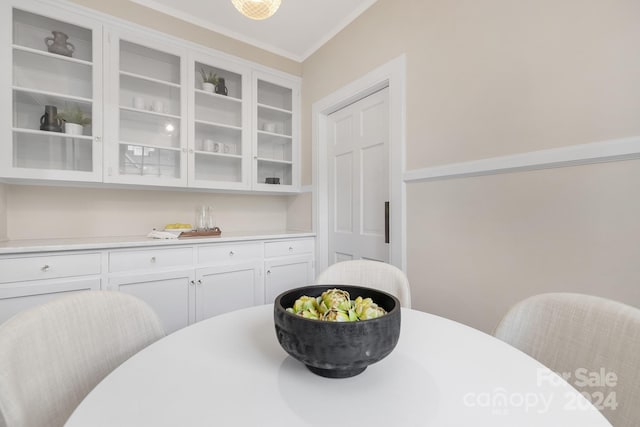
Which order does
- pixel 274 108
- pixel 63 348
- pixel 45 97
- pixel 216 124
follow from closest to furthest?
pixel 63 348
pixel 45 97
pixel 216 124
pixel 274 108

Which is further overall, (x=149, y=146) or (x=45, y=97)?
(x=149, y=146)

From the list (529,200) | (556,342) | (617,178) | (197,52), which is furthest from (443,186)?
(197,52)

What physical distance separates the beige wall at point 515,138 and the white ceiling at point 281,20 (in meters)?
0.50

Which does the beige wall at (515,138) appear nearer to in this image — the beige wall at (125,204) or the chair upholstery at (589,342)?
the chair upholstery at (589,342)

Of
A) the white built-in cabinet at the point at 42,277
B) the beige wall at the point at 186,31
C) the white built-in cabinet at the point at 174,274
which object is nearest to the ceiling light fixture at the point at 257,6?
the beige wall at the point at 186,31

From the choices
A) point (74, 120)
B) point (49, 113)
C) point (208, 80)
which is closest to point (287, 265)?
point (208, 80)

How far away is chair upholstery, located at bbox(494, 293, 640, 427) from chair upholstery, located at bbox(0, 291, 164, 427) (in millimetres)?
1096

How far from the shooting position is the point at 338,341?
20.0 inches

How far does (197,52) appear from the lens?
2301 millimetres

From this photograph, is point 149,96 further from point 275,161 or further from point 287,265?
point 287,265

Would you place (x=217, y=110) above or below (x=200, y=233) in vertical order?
above

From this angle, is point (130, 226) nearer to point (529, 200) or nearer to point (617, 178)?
point (529, 200)

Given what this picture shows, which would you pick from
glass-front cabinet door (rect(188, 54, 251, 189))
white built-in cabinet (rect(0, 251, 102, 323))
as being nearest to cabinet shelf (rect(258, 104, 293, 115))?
glass-front cabinet door (rect(188, 54, 251, 189))

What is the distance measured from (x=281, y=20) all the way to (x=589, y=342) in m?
2.72
